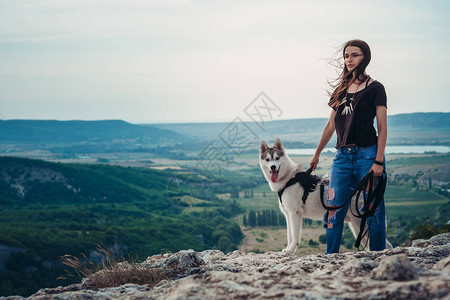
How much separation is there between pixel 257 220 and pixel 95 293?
7037 cm

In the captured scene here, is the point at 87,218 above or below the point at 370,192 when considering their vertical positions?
below

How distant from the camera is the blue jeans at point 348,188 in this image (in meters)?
5.52

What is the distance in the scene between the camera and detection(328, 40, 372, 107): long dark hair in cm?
557

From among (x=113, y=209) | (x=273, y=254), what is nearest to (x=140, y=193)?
(x=113, y=209)

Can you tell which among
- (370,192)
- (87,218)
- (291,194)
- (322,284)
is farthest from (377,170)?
(87,218)

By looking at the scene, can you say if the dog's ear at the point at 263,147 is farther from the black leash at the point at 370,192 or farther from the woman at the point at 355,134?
the black leash at the point at 370,192

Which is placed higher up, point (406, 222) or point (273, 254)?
point (273, 254)

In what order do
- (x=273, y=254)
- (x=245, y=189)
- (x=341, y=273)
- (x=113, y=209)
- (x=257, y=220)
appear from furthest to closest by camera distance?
1. (x=245, y=189)
2. (x=113, y=209)
3. (x=257, y=220)
4. (x=273, y=254)
5. (x=341, y=273)

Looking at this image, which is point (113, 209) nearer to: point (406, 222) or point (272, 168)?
point (406, 222)

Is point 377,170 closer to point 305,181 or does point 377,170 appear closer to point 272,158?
point 305,181

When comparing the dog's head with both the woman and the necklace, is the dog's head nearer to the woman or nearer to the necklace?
the woman

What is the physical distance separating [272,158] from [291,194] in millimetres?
713

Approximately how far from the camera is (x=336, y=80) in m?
5.94

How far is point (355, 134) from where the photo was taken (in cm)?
552
